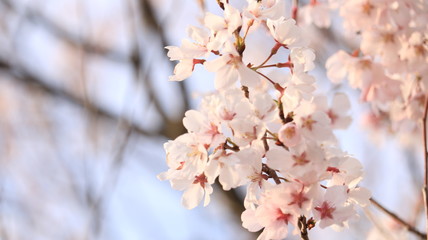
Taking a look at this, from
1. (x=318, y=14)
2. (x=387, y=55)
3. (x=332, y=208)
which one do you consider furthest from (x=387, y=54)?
(x=332, y=208)

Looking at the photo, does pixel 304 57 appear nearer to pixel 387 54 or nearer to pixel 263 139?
pixel 263 139

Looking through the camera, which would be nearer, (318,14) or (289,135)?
(289,135)

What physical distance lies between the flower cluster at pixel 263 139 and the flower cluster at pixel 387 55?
0.41m

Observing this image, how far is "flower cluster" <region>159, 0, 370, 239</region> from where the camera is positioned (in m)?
0.70

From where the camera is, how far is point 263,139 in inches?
28.7

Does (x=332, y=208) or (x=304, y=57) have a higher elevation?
(x=304, y=57)

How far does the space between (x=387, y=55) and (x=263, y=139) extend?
0.54 meters

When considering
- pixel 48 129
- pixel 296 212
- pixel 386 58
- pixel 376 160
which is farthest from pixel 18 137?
pixel 296 212

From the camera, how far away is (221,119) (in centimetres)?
73

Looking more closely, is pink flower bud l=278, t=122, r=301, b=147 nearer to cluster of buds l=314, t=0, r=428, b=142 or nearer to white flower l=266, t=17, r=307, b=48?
white flower l=266, t=17, r=307, b=48

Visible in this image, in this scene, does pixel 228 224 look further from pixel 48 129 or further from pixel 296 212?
pixel 296 212

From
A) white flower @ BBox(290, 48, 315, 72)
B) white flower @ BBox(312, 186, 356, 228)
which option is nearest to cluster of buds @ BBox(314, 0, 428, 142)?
white flower @ BBox(290, 48, 315, 72)

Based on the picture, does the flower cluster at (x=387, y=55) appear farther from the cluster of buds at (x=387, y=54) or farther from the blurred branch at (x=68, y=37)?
the blurred branch at (x=68, y=37)

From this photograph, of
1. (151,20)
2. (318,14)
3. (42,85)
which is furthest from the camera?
(42,85)
